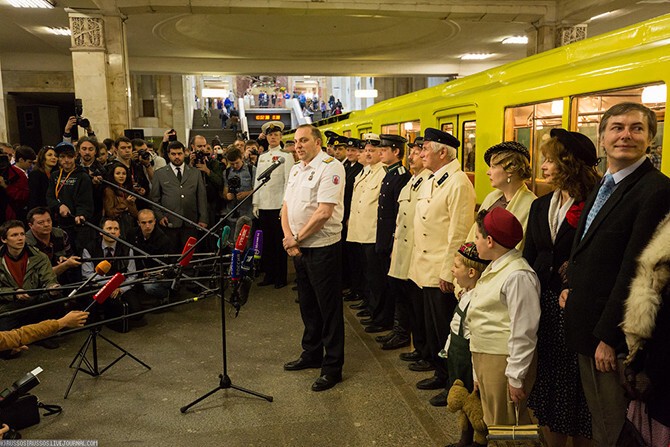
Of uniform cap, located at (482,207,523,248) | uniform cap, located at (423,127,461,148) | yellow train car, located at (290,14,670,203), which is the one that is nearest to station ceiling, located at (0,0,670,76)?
yellow train car, located at (290,14,670,203)

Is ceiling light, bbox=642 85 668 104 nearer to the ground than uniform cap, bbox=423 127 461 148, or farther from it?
farther from it

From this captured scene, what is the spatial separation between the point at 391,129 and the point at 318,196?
430 cm

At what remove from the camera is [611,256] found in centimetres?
203

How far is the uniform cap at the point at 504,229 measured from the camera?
2424mm

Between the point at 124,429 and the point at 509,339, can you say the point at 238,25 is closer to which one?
the point at 124,429

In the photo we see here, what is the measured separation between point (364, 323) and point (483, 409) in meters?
2.66

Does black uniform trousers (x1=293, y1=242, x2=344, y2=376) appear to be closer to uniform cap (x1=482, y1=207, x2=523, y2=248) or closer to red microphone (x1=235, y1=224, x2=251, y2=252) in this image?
red microphone (x1=235, y1=224, x2=251, y2=252)

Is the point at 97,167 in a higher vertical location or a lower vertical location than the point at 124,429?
higher

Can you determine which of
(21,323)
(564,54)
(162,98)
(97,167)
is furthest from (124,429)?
(162,98)

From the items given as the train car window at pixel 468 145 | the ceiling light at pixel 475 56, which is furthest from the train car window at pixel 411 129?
the ceiling light at pixel 475 56

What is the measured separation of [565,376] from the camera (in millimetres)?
2469

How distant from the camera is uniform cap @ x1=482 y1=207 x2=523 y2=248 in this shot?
2424mm

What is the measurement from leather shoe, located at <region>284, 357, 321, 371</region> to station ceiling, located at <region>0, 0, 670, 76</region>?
728cm

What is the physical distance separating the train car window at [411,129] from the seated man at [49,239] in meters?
4.35
